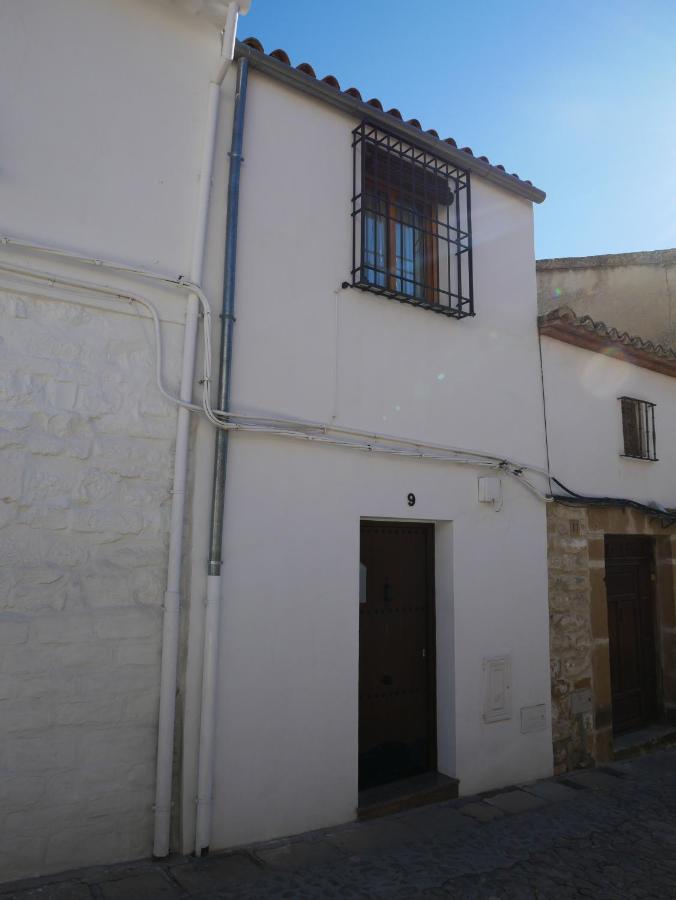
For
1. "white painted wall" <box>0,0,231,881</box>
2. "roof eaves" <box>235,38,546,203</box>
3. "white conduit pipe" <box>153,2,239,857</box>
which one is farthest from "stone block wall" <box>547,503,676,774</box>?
"white painted wall" <box>0,0,231,881</box>

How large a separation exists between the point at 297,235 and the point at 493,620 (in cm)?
330

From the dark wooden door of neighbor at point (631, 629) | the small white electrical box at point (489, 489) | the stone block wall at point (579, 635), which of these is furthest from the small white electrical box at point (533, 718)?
the small white electrical box at point (489, 489)

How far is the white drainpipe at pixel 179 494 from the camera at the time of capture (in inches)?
138

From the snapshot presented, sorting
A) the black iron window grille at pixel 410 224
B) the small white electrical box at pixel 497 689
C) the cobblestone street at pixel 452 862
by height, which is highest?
the black iron window grille at pixel 410 224

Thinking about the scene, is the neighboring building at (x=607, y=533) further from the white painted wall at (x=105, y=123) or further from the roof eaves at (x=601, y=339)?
the white painted wall at (x=105, y=123)

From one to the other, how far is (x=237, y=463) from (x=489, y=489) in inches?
86.9

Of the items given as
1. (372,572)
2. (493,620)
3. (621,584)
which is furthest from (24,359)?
(621,584)

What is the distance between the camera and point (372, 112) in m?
4.99

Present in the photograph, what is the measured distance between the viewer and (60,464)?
11.4 ft

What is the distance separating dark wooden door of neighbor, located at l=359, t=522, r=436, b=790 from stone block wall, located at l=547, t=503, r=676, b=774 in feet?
4.18

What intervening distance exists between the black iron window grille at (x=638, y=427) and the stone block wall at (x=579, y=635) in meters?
0.94

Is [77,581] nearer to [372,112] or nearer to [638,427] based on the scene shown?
[372,112]

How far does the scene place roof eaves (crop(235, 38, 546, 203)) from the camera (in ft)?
14.7

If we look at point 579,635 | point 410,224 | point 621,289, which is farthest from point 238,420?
point 621,289
